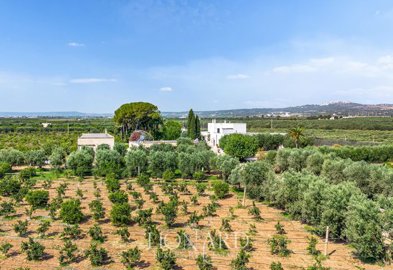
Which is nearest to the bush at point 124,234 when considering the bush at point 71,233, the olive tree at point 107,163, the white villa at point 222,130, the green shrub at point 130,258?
the bush at point 71,233

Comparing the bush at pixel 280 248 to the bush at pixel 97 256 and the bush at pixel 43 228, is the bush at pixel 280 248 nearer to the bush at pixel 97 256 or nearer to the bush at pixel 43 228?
the bush at pixel 97 256

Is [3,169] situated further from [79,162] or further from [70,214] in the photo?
[70,214]

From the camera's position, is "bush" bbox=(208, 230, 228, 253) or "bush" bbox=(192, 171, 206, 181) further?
"bush" bbox=(192, 171, 206, 181)

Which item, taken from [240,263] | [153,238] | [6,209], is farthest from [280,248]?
[6,209]

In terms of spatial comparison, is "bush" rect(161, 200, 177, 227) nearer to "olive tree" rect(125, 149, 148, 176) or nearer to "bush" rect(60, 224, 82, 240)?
"bush" rect(60, 224, 82, 240)

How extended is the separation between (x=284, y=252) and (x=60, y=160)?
96.6ft

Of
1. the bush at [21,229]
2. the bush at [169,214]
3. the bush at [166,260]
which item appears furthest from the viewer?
the bush at [169,214]

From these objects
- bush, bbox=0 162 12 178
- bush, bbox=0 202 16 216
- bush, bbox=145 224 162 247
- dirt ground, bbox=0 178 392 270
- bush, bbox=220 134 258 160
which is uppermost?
bush, bbox=220 134 258 160

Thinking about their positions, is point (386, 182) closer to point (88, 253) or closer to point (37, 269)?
point (88, 253)

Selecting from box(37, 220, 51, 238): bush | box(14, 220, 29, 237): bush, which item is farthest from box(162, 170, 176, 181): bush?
box(14, 220, 29, 237): bush

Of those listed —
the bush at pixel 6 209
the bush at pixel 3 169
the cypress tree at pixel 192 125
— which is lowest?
the bush at pixel 6 209

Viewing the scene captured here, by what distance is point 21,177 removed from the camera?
31266mm

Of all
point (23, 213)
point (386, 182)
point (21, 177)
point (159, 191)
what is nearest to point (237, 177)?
point (159, 191)

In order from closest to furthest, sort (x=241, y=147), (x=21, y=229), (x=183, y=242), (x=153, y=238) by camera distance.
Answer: (x=183, y=242) < (x=153, y=238) < (x=21, y=229) < (x=241, y=147)
